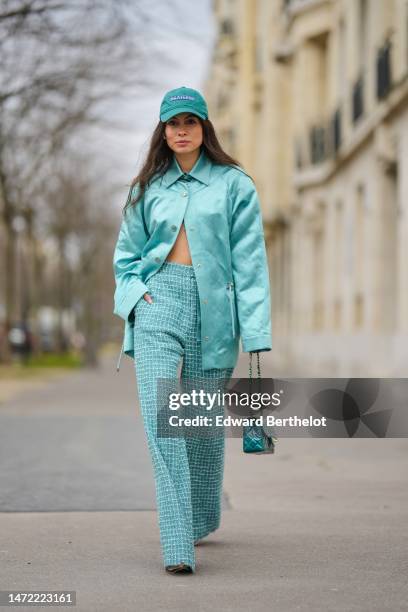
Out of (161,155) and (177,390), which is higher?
(161,155)

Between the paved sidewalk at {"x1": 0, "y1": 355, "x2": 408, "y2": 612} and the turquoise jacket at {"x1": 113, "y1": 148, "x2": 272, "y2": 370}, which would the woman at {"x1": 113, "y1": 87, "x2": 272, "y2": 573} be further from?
the paved sidewalk at {"x1": 0, "y1": 355, "x2": 408, "y2": 612}

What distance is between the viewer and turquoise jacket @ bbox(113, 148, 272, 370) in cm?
563

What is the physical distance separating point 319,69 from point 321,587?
27792 millimetres

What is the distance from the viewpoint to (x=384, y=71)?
21312 mm

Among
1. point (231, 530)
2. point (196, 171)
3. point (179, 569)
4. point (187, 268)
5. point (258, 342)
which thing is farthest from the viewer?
point (231, 530)

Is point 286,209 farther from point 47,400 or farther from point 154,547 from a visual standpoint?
point 154,547

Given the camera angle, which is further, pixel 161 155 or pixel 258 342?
pixel 161 155

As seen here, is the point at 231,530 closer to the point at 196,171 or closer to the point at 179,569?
the point at 179,569

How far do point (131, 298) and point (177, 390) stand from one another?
428mm

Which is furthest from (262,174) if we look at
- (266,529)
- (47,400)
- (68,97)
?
(266,529)

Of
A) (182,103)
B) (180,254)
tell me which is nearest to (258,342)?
(180,254)

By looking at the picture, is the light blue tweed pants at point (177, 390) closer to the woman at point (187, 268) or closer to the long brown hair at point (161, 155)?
the woman at point (187, 268)

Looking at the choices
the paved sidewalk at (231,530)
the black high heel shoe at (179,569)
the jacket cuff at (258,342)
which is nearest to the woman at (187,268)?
the jacket cuff at (258,342)

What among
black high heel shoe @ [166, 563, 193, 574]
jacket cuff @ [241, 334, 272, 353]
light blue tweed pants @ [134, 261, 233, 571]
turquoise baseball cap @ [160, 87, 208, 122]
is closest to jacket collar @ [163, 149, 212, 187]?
turquoise baseball cap @ [160, 87, 208, 122]
